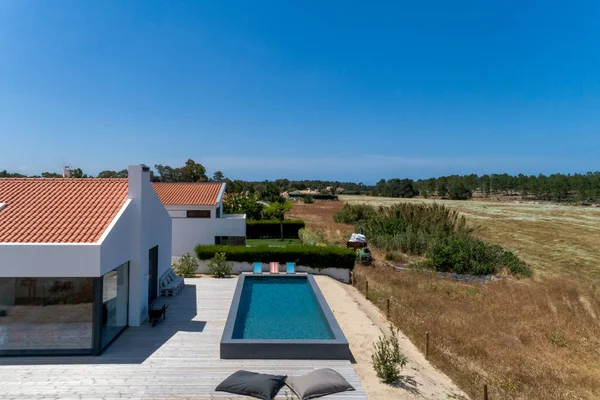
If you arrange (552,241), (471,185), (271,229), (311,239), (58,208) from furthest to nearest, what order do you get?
1. (471,185)
2. (552,241)
3. (271,229)
4. (311,239)
5. (58,208)

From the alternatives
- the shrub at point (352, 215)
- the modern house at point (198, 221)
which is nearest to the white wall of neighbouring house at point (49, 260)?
the modern house at point (198, 221)

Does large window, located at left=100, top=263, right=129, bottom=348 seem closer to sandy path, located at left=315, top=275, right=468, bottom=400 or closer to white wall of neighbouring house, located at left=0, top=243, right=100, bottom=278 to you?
white wall of neighbouring house, located at left=0, top=243, right=100, bottom=278

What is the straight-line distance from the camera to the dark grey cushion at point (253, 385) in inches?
292

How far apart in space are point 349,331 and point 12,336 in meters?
9.95

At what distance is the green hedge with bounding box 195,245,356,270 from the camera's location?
2059 centimetres

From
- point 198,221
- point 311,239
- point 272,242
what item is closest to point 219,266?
point 198,221

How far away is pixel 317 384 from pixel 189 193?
75.4ft

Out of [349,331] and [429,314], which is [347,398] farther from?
[429,314]

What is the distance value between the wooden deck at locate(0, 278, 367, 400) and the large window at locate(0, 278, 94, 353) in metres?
0.41

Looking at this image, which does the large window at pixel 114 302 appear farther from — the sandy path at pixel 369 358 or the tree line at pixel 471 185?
the tree line at pixel 471 185

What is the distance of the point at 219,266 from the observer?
770 inches

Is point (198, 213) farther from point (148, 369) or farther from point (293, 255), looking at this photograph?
point (148, 369)

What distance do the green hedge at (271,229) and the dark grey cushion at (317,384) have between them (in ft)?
97.5

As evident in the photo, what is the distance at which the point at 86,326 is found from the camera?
31.3 ft
